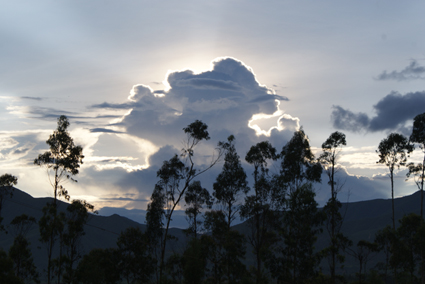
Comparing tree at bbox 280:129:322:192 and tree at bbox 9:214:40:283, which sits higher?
tree at bbox 280:129:322:192

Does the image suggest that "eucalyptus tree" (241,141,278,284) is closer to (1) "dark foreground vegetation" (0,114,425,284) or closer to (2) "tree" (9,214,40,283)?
(1) "dark foreground vegetation" (0,114,425,284)

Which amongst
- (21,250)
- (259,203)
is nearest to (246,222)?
(259,203)

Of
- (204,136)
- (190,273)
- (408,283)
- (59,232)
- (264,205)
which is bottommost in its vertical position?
(408,283)

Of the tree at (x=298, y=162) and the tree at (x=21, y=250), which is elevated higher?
the tree at (x=298, y=162)

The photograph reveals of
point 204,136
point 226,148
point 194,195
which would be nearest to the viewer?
point 204,136

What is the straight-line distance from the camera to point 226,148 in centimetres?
5041

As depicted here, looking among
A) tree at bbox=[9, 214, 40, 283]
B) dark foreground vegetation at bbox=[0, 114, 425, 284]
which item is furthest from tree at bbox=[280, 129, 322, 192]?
tree at bbox=[9, 214, 40, 283]

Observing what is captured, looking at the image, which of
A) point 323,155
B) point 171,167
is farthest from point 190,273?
point 323,155

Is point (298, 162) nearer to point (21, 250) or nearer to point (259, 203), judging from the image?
point (259, 203)

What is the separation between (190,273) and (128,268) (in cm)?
1845

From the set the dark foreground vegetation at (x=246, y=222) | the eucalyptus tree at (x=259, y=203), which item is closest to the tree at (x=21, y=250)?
the dark foreground vegetation at (x=246, y=222)

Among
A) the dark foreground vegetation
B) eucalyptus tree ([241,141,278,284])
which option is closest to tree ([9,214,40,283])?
the dark foreground vegetation

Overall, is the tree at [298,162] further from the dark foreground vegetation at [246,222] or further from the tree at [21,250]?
the tree at [21,250]

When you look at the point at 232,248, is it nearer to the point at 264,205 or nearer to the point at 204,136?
the point at 264,205
